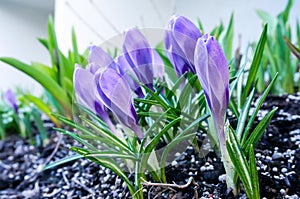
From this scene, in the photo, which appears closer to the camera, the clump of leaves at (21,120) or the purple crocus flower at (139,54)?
the purple crocus flower at (139,54)

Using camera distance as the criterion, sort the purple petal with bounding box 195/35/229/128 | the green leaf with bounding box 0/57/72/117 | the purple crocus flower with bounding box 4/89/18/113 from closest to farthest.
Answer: the purple petal with bounding box 195/35/229/128 → the green leaf with bounding box 0/57/72/117 → the purple crocus flower with bounding box 4/89/18/113

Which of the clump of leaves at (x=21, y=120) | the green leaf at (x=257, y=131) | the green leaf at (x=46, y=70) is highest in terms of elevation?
the green leaf at (x=46, y=70)

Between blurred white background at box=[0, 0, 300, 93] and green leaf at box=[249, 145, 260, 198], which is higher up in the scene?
blurred white background at box=[0, 0, 300, 93]

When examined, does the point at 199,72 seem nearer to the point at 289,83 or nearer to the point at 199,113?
the point at 199,113

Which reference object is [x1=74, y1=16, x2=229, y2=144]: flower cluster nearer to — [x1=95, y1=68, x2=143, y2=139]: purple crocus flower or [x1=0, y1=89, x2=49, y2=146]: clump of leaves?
[x1=95, y1=68, x2=143, y2=139]: purple crocus flower

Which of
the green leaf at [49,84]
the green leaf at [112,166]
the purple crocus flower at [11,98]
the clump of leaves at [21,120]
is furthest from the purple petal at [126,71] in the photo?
the purple crocus flower at [11,98]

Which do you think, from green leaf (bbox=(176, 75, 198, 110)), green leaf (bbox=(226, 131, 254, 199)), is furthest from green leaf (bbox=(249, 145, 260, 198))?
green leaf (bbox=(176, 75, 198, 110))

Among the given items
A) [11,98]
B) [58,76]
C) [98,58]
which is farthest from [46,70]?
[98,58]

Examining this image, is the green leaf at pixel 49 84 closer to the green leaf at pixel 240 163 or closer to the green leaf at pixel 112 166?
the green leaf at pixel 112 166
